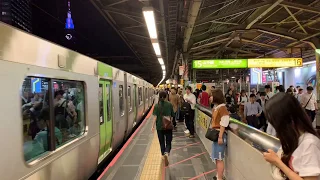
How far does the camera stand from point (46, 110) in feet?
11.3

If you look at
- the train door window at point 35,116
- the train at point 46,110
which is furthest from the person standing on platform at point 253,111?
the train door window at point 35,116

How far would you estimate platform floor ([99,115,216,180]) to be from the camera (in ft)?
16.8

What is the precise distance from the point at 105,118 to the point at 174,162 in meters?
1.71

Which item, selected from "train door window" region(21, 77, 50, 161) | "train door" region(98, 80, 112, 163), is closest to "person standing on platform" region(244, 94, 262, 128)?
"train door" region(98, 80, 112, 163)

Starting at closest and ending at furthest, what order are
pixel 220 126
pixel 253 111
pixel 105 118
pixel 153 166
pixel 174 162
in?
pixel 220 126 → pixel 153 166 → pixel 174 162 → pixel 105 118 → pixel 253 111

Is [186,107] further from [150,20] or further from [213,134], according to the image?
[213,134]

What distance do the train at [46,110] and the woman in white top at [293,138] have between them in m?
2.05

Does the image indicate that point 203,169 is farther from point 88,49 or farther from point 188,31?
point 88,49

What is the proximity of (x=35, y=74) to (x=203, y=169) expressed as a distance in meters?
3.48

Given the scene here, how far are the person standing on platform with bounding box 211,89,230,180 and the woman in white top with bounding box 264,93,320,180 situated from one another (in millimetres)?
2544

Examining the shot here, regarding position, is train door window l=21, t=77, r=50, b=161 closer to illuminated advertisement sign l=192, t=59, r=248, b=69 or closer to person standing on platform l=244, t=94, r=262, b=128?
person standing on platform l=244, t=94, r=262, b=128

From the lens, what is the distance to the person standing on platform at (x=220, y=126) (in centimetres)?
420

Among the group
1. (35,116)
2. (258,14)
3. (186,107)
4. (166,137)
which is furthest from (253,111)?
(35,116)

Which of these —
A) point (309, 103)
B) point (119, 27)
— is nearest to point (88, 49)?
point (119, 27)
